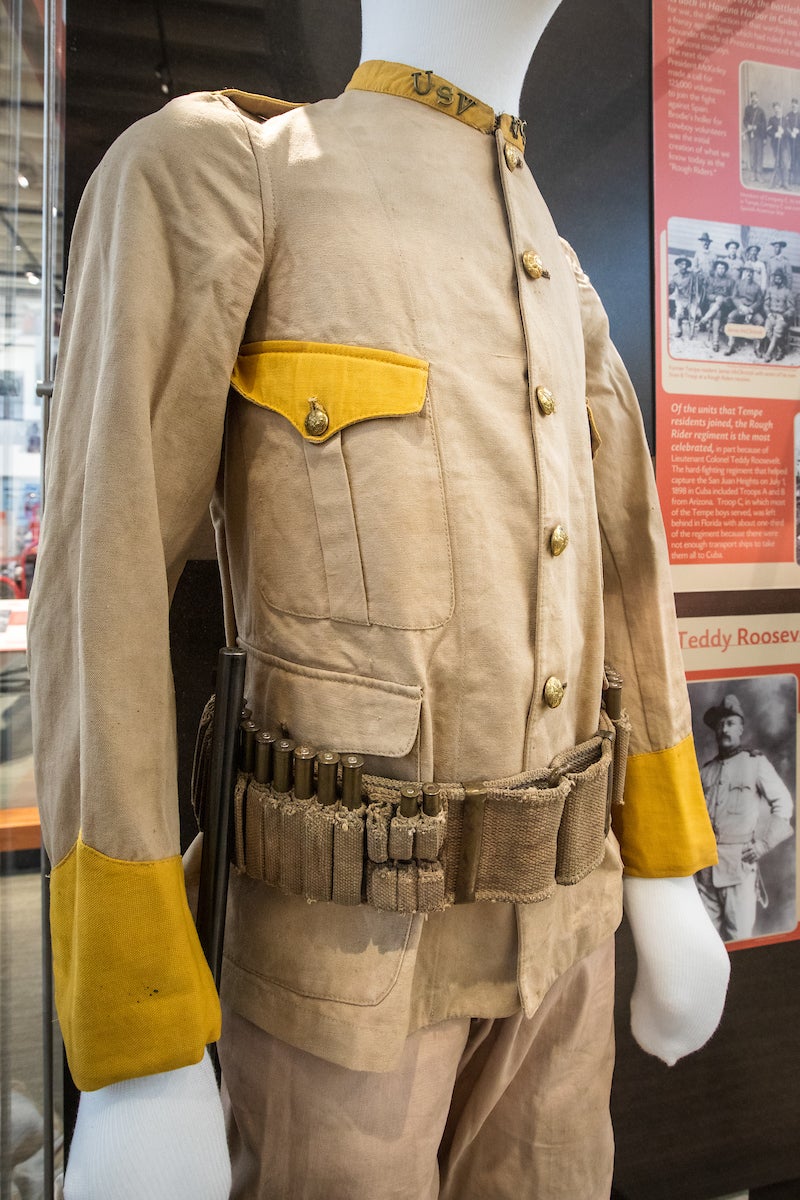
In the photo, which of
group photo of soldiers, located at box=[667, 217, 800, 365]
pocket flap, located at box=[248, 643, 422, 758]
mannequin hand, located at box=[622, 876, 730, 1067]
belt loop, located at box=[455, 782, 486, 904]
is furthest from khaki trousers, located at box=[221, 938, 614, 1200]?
group photo of soldiers, located at box=[667, 217, 800, 365]

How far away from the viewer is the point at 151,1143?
60cm

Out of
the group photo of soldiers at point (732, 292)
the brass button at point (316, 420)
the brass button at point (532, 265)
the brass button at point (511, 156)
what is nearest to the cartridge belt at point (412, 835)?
the brass button at point (316, 420)

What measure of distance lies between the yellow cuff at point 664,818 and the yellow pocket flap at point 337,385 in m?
0.57

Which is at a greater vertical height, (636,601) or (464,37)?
(464,37)

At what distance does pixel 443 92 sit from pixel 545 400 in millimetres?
338

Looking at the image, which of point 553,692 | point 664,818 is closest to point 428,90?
point 553,692

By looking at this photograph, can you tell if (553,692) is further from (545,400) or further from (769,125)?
(769,125)

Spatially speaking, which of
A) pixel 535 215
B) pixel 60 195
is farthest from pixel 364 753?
pixel 60 195

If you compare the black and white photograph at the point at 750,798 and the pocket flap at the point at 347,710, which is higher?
the pocket flap at the point at 347,710

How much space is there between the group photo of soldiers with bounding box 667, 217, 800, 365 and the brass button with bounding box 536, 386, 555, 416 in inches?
30.4

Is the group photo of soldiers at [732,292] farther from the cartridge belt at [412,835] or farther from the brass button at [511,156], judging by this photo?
the cartridge belt at [412,835]

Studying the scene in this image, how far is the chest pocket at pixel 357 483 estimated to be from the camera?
0.72 m

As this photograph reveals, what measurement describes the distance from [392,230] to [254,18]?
75cm

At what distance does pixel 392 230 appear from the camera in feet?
2.47
